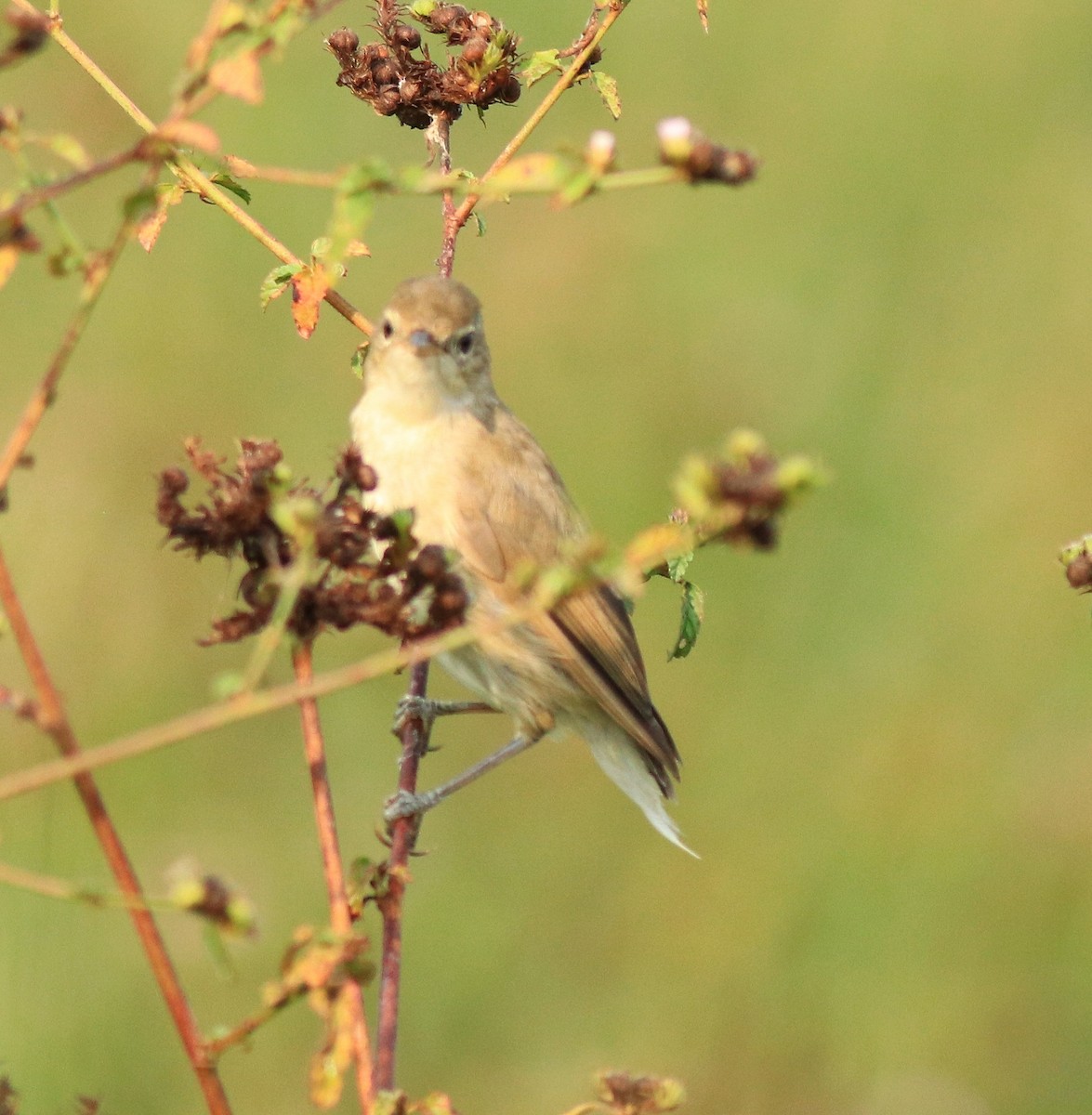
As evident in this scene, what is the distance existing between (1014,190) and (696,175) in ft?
25.7

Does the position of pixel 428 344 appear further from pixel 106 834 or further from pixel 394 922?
pixel 106 834

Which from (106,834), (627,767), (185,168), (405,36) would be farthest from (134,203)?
(627,767)

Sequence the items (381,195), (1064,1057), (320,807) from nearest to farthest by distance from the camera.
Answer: (381,195), (320,807), (1064,1057)

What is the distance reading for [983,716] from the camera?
727 centimetres

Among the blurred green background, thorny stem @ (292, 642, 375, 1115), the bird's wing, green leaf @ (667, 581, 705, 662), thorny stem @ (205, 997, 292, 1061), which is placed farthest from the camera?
the blurred green background

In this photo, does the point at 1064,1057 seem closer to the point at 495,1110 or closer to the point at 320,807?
the point at 495,1110

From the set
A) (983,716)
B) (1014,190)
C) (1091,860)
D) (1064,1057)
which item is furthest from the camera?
(1014,190)

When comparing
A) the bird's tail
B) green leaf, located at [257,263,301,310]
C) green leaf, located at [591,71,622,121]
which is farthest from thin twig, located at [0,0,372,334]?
the bird's tail

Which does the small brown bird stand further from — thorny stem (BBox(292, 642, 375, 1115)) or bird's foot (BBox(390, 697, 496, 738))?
thorny stem (BBox(292, 642, 375, 1115))

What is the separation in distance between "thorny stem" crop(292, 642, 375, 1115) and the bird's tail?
8.86ft

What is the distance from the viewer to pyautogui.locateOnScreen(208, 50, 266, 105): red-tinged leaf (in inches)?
A: 67.1

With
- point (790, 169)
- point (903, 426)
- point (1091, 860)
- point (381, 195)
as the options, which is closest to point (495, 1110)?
point (1091, 860)

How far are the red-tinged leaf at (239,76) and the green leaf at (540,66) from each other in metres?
1.60

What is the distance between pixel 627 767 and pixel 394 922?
8.46ft
